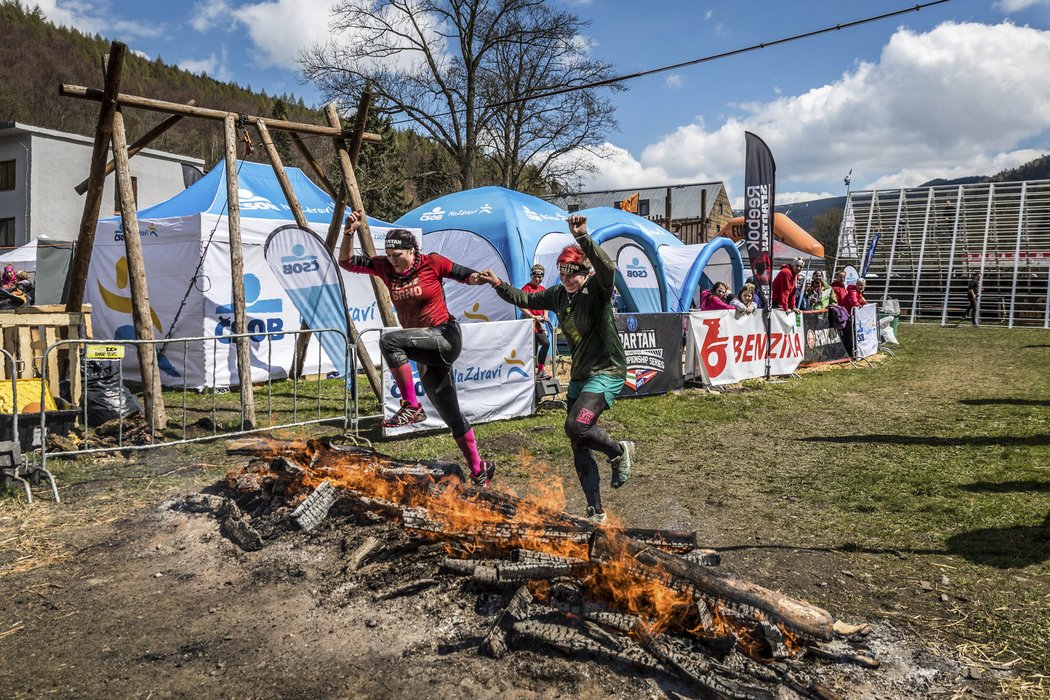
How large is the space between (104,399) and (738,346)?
1036cm

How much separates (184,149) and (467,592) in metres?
60.1

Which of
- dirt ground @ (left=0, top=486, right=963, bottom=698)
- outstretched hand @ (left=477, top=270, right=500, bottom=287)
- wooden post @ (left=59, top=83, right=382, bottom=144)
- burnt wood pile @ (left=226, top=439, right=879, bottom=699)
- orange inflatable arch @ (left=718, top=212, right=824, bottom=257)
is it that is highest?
orange inflatable arch @ (left=718, top=212, right=824, bottom=257)

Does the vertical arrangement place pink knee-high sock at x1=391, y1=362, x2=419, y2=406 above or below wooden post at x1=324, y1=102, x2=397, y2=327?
Answer: below

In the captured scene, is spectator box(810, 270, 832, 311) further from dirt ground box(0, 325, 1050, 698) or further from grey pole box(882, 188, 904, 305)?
grey pole box(882, 188, 904, 305)

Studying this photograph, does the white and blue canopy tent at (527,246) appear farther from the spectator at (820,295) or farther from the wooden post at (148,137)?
the wooden post at (148,137)

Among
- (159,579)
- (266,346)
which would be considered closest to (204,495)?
(159,579)

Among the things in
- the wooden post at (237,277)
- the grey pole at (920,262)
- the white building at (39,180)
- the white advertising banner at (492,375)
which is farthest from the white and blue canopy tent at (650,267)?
the white building at (39,180)

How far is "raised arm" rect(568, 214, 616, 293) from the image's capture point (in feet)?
15.6

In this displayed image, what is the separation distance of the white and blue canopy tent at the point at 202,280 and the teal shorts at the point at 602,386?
7459 millimetres

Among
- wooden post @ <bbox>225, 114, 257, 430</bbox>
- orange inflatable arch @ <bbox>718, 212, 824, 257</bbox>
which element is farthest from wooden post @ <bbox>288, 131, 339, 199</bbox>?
orange inflatable arch @ <bbox>718, 212, 824, 257</bbox>

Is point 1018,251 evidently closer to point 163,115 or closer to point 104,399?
point 104,399

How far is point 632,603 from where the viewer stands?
3.72 meters

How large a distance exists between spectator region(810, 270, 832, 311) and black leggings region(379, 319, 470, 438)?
41.9ft

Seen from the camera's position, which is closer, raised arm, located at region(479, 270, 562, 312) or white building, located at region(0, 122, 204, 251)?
raised arm, located at region(479, 270, 562, 312)
